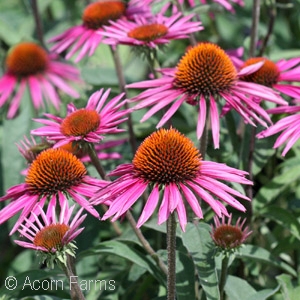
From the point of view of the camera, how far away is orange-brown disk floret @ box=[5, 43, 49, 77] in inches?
106

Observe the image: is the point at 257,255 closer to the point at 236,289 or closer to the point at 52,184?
the point at 236,289

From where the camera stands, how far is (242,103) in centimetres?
167

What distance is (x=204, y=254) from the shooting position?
4.83 ft

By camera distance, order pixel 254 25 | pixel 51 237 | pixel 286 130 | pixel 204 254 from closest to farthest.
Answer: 1. pixel 51 237
2. pixel 204 254
3. pixel 286 130
4. pixel 254 25

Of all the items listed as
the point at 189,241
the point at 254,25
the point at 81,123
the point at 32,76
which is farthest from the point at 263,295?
the point at 32,76

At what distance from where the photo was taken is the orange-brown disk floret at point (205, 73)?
162cm

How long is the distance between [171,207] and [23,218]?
34 centimetres

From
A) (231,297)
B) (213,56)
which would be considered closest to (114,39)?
(213,56)

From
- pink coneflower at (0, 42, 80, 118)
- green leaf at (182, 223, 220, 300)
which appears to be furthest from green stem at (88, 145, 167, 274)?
pink coneflower at (0, 42, 80, 118)

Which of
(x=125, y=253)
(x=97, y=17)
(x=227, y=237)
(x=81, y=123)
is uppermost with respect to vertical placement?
(x=97, y=17)

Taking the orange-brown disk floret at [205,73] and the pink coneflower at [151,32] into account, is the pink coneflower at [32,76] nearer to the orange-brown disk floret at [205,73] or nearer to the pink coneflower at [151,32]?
the pink coneflower at [151,32]

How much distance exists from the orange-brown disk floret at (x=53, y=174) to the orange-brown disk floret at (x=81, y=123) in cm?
6

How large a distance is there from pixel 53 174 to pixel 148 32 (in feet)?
1.66

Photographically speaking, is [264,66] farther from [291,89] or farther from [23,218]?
[23,218]
